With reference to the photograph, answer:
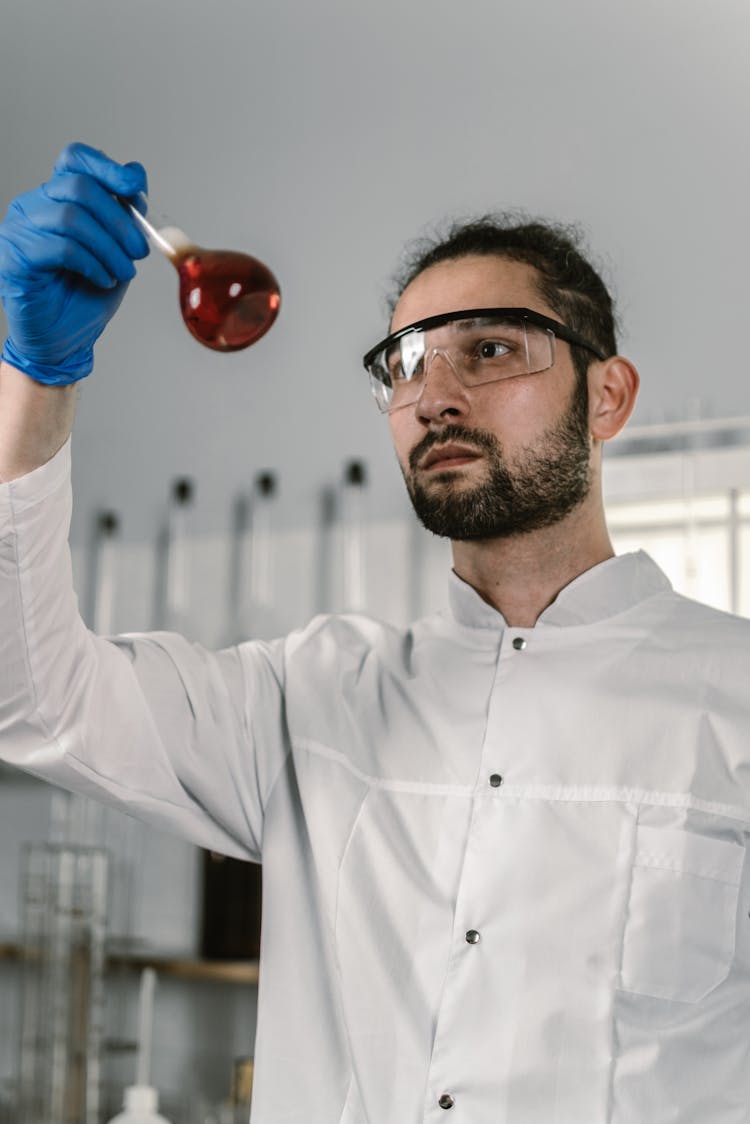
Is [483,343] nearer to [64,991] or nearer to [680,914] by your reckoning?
[680,914]

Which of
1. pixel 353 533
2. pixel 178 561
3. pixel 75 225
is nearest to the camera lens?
pixel 75 225

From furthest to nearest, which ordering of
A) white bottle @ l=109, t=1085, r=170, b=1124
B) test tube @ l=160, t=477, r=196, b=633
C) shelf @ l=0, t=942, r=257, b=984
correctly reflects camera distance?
test tube @ l=160, t=477, r=196, b=633, shelf @ l=0, t=942, r=257, b=984, white bottle @ l=109, t=1085, r=170, b=1124

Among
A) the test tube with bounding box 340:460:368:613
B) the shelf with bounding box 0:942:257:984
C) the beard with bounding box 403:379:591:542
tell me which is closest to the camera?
the beard with bounding box 403:379:591:542

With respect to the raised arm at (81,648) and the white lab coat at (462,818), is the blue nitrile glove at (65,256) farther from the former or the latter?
the white lab coat at (462,818)

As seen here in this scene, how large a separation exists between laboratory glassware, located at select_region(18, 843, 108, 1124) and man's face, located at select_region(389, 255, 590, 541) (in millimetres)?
1193

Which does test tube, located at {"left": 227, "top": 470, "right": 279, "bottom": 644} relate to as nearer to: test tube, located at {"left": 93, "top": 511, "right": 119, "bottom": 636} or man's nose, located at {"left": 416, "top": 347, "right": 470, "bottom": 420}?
test tube, located at {"left": 93, "top": 511, "right": 119, "bottom": 636}

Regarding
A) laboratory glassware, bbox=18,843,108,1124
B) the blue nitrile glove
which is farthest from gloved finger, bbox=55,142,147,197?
laboratory glassware, bbox=18,843,108,1124

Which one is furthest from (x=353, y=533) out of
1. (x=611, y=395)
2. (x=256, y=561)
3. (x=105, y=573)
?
(x=611, y=395)

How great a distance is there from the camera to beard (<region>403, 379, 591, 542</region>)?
1.27 meters

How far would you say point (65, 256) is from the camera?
0.93 meters

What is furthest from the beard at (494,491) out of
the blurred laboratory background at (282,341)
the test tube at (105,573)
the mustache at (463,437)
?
the test tube at (105,573)

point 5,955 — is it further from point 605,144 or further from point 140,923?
point 605,144

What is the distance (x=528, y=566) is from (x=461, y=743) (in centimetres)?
22

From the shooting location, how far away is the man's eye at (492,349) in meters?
1.32
